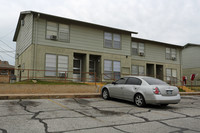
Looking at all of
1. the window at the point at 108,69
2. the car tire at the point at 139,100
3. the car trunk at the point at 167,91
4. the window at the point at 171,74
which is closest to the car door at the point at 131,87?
the car tire at the point at 139,100

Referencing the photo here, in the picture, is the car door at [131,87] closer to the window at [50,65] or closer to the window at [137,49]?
the window at [50,65]

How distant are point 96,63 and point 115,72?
7.41 feet

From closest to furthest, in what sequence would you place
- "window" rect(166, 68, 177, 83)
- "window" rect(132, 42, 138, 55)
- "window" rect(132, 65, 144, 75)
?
"window" rect(132, 65, 144, 75) < "window" rect(132, 42, 138, 55) < "window" rect(166, 68, 177, 83)

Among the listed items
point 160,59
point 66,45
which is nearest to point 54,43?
point 66,45

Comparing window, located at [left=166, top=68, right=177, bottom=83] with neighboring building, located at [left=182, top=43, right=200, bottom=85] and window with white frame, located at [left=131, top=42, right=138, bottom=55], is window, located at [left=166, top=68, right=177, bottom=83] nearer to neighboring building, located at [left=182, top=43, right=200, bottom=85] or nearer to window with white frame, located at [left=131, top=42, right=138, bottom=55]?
window with white frame, located at [left=131, top=42, right=138, bottom=55]

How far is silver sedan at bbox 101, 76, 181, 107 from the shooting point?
796 centimetres

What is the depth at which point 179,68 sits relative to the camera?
2547 centimetres

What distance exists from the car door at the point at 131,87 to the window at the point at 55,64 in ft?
24.4

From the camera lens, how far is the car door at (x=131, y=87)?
8805mm

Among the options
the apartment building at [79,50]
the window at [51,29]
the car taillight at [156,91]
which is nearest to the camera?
the car taillight at [156,91]

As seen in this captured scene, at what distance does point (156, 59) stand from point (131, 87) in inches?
627

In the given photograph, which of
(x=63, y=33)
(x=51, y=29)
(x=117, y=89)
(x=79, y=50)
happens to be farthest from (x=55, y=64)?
(x=117, y=89)

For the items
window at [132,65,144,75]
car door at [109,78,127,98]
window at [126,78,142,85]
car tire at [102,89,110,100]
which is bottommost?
car tire at [102,89,110,100]

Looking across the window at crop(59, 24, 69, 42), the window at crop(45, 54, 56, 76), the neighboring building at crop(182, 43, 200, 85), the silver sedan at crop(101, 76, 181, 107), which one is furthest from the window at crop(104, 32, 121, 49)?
the neighboring building at crop(182, 43, 200, 85)
